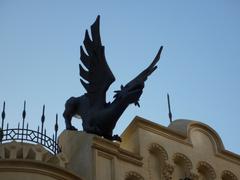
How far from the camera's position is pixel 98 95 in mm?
20766

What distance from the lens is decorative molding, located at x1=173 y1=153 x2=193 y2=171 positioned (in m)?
21.1

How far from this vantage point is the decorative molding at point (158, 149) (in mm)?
20734

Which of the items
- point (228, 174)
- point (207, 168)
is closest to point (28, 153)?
point (207, 168)

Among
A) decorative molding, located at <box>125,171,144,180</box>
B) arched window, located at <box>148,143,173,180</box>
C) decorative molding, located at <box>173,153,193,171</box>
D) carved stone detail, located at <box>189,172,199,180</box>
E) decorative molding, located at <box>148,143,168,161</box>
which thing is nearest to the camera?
decorative molding, located at <box>125,171,144,180</box>

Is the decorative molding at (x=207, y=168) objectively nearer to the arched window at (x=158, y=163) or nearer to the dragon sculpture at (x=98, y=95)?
the arched window at (x=158, y=163)

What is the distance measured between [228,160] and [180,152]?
1972 mm

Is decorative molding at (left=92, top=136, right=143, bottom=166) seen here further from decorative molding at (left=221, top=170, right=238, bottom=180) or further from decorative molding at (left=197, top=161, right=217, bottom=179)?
decorative molding at (left=221, top=170, right=238, bottom=180)

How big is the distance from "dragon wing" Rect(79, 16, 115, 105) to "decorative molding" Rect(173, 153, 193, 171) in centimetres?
281

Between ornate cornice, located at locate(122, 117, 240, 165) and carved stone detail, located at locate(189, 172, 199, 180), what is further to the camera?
carved stone detail, located at locate(189, 172, 199, 180)

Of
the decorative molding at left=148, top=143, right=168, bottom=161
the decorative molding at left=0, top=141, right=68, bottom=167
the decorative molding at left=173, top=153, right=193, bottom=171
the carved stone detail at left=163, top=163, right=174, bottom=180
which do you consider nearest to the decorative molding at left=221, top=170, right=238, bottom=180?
the decorative molding at left=173, top=153, right=193, bottom=171

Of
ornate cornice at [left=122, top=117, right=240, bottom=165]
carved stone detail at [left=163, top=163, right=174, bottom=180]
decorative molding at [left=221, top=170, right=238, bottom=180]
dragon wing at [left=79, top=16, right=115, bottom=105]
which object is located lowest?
A: carved stone detail at [left=163, top=163, right=174, bottom=180]

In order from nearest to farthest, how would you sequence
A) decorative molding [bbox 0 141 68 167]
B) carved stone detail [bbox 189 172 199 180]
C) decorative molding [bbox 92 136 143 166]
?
decorative molding [bbox 0 141 68 167] → decorative molding [bbox 92 136 143 166] → carved stone detail [bbox 189 172 199 180]

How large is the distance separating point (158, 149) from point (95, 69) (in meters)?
3.05

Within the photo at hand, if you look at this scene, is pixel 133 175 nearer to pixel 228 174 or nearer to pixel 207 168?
pixel 207 168
